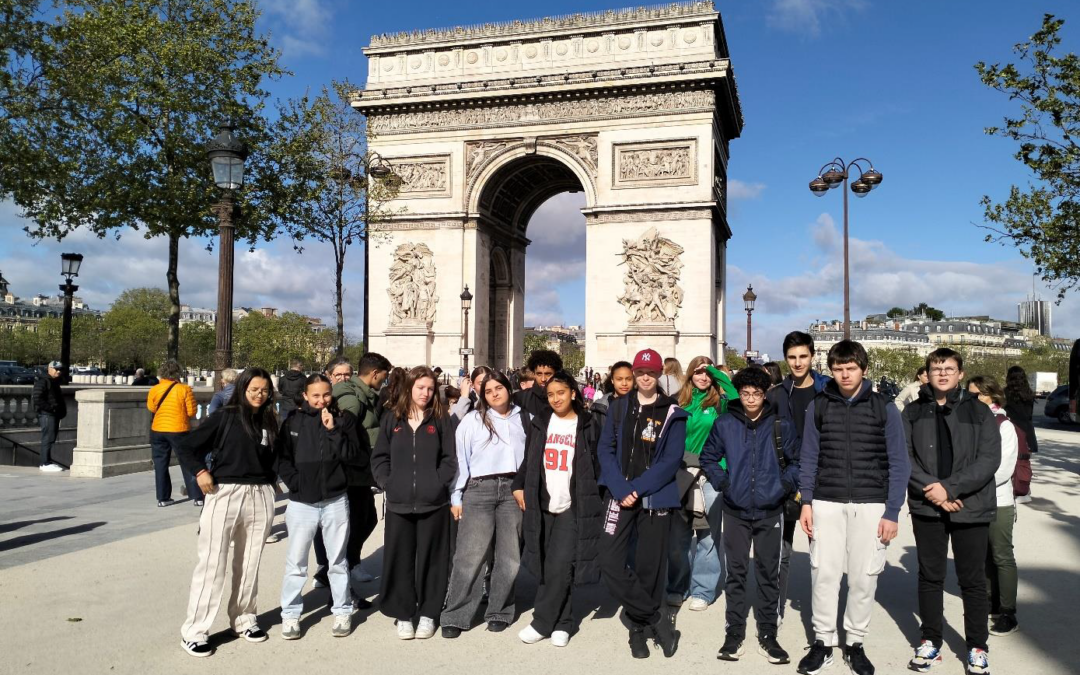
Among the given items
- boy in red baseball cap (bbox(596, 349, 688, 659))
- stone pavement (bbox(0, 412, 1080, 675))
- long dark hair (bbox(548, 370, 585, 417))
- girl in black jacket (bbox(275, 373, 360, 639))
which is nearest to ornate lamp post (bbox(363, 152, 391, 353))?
stone pavement (bbox(0, 412, 1080, 675))

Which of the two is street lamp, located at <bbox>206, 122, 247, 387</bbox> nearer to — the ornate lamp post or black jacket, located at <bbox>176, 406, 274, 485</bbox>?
black jacket, located at <bbox>176, 406, 274, 485</bbox>

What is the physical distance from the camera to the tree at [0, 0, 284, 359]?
18.3m

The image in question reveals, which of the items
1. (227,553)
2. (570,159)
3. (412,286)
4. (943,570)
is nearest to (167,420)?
(227,553)

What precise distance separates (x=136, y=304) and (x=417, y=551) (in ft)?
282

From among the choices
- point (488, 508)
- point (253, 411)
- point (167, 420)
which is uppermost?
point (253, 411)

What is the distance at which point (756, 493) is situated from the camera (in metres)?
5.08

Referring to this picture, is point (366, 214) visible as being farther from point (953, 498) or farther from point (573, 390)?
point (953, 498)

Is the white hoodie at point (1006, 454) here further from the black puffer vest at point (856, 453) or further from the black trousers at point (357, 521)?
the black trousers at point (357, 521)

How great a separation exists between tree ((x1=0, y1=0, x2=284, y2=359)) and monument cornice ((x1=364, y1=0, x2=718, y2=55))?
23.1ft

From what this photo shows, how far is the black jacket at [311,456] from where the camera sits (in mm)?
5270

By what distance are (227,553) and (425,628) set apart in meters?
1.36

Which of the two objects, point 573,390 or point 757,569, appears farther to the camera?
point 573,390

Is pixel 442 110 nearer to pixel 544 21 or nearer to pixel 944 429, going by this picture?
pixel 544 21

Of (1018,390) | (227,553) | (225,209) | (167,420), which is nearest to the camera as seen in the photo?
(227,553)
